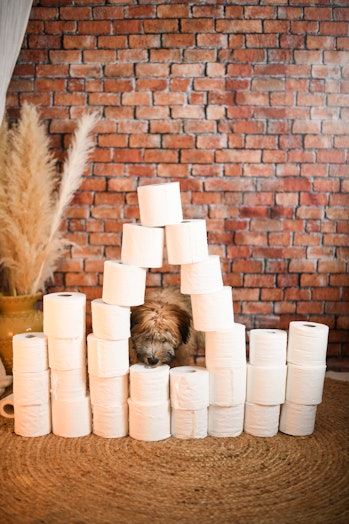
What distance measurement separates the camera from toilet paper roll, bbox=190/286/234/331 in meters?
2.31

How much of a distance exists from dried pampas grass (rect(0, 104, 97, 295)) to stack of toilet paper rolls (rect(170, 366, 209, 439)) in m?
1.19

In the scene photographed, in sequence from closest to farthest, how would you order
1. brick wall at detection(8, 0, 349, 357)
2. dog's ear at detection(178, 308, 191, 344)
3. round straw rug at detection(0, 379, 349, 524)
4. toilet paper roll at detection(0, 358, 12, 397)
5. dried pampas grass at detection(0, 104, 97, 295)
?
round straw rug at detection(0, 379, 349, 524)
dog's ear at detection(178, 308, 191, 344)
toilet paper roll at detection(0, 358, 12, 397)
dried pampas grass at detection(0, 104, 97, 295)
brick wall at detection(8, 0, 349, 357)

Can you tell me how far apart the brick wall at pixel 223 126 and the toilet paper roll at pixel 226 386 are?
1.03 meters

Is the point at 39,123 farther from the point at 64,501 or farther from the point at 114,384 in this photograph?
the point at 64,501

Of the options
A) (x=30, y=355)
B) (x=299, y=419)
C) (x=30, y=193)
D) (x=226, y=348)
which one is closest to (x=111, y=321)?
(x=30, y=355)

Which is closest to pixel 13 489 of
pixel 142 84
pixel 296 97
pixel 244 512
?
pixel 244 512

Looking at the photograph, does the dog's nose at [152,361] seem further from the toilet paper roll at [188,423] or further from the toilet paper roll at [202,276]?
the toilet paper roll at [202,276]

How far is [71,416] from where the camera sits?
2.35 meters

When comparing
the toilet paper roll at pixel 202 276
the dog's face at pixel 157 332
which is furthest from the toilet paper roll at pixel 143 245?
the dog's face at pixel 157 332

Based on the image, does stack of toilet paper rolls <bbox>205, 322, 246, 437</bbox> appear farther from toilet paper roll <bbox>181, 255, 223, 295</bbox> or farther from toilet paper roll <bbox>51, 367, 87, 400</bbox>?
toilet paper roll <bbox>51, 367, 87, 400</bbox>

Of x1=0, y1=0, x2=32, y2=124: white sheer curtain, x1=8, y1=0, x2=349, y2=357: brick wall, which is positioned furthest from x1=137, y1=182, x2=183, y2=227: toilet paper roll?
x1=8, y1=0, x2=349, y2=357: brick wall

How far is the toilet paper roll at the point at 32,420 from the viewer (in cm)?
235

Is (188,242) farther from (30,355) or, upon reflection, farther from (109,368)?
(30,355)

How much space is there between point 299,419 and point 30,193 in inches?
72.5
